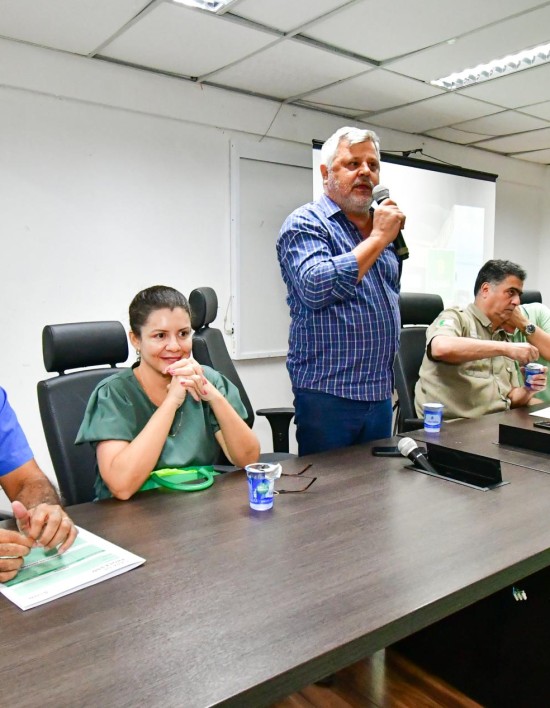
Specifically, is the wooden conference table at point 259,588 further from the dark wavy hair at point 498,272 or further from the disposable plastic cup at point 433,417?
the dark wavy hair at point 498,272

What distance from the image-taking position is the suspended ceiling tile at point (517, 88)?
3.44 meters

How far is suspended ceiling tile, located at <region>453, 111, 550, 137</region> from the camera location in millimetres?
4328

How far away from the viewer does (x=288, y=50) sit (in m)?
3.02

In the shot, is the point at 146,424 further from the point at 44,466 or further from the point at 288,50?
the point at 288,50

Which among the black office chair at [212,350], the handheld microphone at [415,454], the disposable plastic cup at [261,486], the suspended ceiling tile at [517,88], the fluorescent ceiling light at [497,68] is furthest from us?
the suspended ceiling tile at [517,88]

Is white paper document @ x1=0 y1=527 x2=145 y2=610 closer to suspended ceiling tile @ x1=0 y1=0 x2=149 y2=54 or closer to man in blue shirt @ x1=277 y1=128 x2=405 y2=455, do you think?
man in blue shirt @ x1=277 y1=128 x2=405 y2=455

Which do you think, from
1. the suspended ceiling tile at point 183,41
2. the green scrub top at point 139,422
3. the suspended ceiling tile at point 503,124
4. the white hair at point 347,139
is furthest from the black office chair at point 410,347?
the suspended ceiling tile at point 503,124

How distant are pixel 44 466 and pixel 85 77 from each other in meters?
2.07

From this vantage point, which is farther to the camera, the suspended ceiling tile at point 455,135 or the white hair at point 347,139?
the suspended ceiling tile at point 455,135

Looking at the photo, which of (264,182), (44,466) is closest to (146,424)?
(44,466)

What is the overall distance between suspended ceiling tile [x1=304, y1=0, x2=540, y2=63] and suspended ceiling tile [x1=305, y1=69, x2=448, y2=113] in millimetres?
386

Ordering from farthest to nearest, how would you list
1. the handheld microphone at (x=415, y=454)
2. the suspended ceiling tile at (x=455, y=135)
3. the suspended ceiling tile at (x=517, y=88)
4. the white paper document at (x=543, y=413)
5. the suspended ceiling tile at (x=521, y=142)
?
the suspended ceiling tile at (x=521, y=142) < the suspended ceiling tile at (x=455, y=135) < the suspended ceiling tile at (x=517, y=88) < the white paper document at (x=543, y=413) < the handheld microphone at (x=415, y=454)

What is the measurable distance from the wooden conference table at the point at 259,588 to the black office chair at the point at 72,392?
0.43 m

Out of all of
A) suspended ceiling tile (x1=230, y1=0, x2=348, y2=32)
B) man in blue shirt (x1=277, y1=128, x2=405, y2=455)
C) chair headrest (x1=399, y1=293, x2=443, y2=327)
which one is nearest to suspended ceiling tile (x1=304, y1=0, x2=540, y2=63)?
suspended ceiling tile (x1=230, y1=0, x2=348, y2=32)
